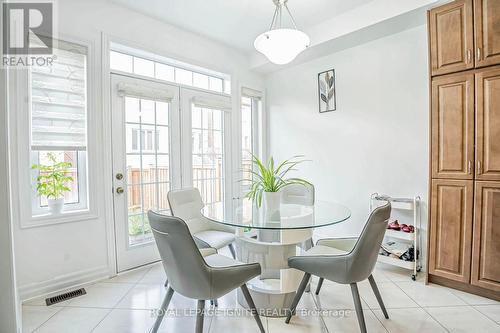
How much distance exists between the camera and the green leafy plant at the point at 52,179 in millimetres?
2299

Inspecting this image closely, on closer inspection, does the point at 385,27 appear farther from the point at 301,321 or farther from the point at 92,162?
the point at 92,162

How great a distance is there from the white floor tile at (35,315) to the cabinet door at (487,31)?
154 inches

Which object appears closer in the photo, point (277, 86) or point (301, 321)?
point (301, 321)

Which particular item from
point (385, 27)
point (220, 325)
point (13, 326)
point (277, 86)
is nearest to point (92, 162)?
point (13, 326)

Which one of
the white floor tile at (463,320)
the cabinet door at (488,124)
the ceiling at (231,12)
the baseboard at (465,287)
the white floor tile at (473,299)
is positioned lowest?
the white floor tile at (463,320)

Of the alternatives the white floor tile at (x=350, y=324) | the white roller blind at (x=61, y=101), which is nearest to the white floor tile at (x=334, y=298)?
the white floor tile at (x=350, y=324)

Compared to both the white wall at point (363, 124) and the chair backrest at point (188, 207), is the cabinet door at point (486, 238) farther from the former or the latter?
the chair backrest at point (188, 207)

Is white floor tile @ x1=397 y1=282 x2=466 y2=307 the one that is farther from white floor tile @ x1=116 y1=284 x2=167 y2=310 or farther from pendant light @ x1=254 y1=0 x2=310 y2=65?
pendant light @ x1=254 y1=0 x2=310 y2=65

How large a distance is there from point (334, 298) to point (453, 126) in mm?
1797

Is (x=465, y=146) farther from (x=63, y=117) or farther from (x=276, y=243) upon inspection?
(x=63, y=117)

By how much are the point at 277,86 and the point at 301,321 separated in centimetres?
329

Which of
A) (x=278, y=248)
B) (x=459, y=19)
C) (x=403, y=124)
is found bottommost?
(x=278, y=248)

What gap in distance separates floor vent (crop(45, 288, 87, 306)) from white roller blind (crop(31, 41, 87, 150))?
129 cm

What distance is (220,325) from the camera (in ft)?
6.19
